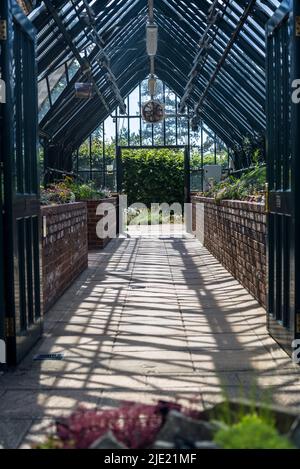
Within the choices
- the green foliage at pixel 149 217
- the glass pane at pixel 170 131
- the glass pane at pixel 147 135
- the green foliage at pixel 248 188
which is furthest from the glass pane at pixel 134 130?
the green foliage at pixel 248 188

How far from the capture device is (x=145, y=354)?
4.89 metres

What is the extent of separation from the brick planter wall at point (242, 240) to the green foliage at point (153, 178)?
12674 mm

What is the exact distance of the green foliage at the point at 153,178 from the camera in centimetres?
2530

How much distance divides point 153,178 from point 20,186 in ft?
67.6

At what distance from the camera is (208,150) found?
24719 mm

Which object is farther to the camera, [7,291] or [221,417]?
[7,291]

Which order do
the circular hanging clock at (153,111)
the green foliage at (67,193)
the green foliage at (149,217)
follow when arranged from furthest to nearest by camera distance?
the green foliage at (149,217)
the circular hanging clock at (153,111)
the green foliage at (67,193)

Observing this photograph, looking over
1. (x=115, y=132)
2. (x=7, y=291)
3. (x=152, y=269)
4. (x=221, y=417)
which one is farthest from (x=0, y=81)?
(x=115, y=132)

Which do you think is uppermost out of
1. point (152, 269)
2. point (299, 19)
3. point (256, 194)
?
point (299, 19)

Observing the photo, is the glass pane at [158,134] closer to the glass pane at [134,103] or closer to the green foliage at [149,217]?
the glass pane at [134,103]

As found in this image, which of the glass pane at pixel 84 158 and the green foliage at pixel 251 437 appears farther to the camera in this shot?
the glass pane at pixel 84 158

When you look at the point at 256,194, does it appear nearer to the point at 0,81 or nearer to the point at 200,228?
the point at 0,81

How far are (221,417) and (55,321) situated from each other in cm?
434
